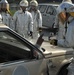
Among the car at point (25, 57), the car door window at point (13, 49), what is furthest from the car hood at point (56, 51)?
the car door window at point (13, 49)

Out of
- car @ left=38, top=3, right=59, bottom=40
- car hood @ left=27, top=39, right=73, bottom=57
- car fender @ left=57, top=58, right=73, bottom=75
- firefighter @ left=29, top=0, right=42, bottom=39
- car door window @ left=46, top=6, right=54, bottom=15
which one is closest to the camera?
car hood @ left=27, top=39, right=73, bottom=57

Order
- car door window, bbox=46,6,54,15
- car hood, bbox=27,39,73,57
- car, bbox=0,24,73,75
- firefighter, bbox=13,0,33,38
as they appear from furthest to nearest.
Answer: car door window, bbox=46,6,54,15
firefighter, bbox=13,0,33,38
car hood, bbox=27,39,73,57
car, bbox=0,24,73,75

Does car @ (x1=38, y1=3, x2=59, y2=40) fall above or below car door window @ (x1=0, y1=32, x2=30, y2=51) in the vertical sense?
below

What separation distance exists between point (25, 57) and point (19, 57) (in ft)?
0.31

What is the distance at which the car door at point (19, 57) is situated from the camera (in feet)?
14.8

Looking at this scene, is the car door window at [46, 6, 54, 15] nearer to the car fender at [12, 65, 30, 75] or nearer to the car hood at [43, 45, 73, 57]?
the car hood at [43, 45, 73, 57]

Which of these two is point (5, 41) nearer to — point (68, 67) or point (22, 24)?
point (68, 67)

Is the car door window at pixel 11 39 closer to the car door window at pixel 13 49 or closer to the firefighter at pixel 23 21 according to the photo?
the car door window at pixel 13 49

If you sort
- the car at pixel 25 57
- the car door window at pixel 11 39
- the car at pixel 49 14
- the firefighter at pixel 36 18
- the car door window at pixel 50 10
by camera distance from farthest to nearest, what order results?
the car door window at pixel 50 10 → the car at pixel 49 14 → the firefighter at pixel 36 18 → the car door window at pixel 11 39 → the car at pixel 25 57

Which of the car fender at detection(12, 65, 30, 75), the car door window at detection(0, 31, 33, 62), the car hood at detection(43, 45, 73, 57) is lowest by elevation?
the car fender at detection(12, 65, 30, 75)

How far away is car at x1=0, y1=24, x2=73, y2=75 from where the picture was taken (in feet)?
14.7

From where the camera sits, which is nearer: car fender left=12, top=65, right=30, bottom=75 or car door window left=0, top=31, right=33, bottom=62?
car fender left=12, top=65, right=30, bottom=75

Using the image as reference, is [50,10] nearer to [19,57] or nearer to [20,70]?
[19,57]

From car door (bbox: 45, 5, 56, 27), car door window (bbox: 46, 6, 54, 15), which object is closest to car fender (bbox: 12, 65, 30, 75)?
car door (bbox: 45, 5, 56, 27)
